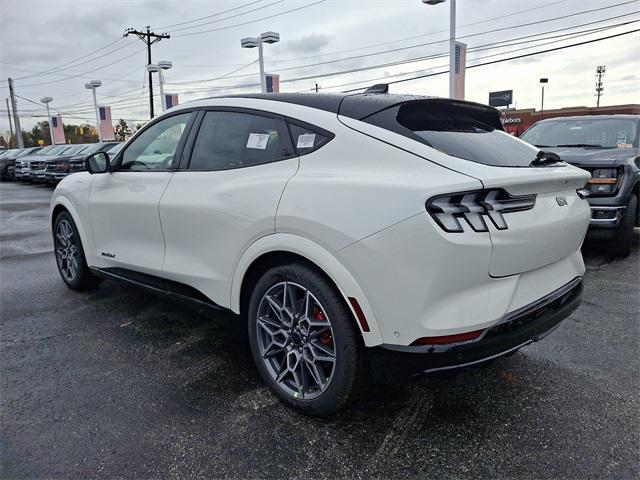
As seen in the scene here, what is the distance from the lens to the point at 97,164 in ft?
13.3

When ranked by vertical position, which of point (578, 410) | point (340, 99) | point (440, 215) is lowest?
point (578, 410)

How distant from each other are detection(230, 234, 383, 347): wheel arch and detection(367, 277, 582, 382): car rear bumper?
0.36 feet

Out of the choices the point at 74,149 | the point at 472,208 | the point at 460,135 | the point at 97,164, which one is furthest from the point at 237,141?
the point at 74,149

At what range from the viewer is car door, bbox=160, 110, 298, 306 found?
267 cm

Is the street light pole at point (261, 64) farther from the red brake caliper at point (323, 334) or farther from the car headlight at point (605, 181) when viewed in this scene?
the red brake caliper at point (323, 334)

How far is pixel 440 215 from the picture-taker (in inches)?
80.7

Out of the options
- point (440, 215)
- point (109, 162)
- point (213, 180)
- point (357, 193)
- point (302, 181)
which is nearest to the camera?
point (440, 215)

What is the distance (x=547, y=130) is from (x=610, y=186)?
193cm

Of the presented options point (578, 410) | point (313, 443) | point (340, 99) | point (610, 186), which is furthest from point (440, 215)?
point (610, 186)

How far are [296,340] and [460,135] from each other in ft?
4.71

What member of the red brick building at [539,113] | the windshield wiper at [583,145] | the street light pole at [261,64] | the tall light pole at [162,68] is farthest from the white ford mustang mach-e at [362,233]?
the red brick building at [539,113]

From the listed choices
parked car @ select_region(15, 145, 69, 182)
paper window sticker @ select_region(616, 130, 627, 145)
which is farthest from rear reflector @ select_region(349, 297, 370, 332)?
parked car @ select_region(15, 145, 69, 182)

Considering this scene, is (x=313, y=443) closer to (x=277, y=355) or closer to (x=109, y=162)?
(x=277, y=355)

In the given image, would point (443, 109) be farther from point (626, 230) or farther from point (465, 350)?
point (626, 230)
